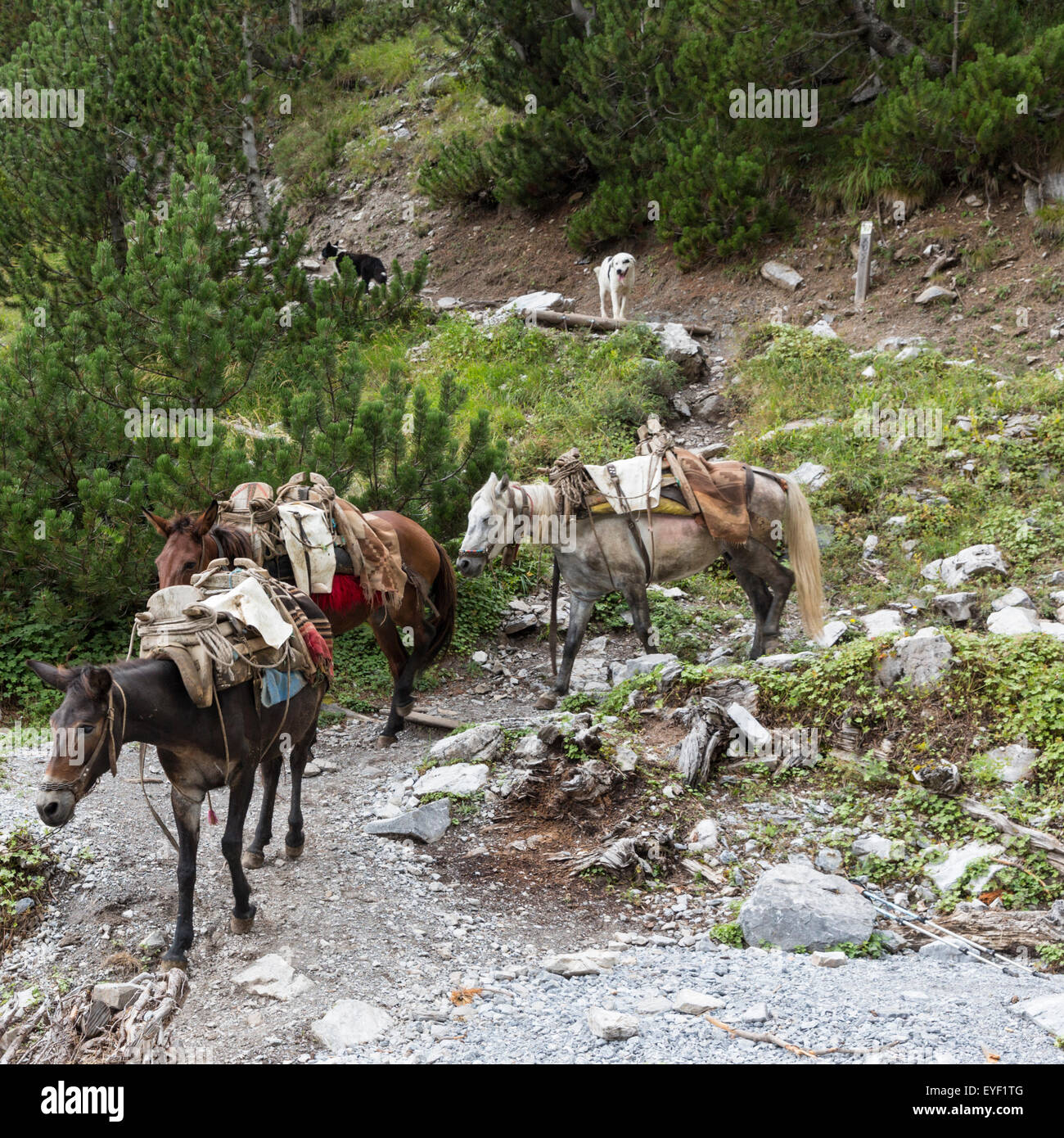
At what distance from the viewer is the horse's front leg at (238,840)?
4539mm

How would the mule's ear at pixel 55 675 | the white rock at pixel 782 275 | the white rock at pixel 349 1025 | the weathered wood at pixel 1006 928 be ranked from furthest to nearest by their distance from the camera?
the white rock at pixel 782 275 → the weathered wood at pixel 1006 928 → the mule's ear at pixel 55 675 → the white rock at pixel 349 1025

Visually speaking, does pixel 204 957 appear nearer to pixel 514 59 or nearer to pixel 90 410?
pixel 90 410

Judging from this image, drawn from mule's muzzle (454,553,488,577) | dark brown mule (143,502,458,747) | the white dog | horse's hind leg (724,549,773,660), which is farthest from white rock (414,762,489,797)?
the white dog

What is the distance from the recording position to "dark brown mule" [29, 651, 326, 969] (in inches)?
151

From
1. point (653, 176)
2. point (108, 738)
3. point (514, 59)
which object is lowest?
point (108, 738)

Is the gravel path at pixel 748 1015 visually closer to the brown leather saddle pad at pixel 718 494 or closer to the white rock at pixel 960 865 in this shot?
the white rock at pixel 960 865

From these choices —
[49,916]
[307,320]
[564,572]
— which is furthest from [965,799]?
[307,320]

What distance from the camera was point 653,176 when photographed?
15680mm

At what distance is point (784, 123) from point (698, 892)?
524 inches

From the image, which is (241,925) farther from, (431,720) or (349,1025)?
(431,720)

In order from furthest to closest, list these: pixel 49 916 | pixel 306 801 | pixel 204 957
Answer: pixel 306 801
pixel 49 916
pixel 204 957

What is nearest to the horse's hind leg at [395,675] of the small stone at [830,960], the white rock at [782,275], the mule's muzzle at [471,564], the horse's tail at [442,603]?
the horse's tail at [442,603]

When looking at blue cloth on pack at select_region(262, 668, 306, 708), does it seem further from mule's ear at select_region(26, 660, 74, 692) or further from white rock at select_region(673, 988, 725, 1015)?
white rock at select_region(673, 988, 725, 1015)

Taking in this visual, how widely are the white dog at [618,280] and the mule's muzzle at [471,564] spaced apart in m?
8.04
